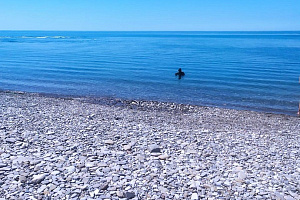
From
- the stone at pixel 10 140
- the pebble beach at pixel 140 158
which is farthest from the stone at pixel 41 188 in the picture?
the stone at pixel 10 140

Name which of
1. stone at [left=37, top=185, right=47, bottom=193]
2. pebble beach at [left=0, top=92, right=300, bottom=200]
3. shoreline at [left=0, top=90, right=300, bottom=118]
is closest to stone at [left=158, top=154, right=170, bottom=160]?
pebble beach at [left=0, top=92, right=300, bottom=200]

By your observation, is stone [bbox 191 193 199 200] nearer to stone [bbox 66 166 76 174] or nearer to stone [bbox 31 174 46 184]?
stone [bbox 66 166 76 174]

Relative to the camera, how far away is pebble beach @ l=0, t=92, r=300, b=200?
804 cm

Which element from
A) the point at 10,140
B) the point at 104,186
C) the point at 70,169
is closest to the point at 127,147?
the point at 70,169

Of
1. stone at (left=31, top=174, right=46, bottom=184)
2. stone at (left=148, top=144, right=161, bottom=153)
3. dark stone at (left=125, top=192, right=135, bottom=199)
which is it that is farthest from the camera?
stone at (left=148, top=144, right=161, bottom=153)

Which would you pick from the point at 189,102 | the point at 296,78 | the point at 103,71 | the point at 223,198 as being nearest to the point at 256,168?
the point at 223,198

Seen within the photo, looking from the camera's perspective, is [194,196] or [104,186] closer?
[194,196]

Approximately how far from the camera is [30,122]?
1395 centimetres

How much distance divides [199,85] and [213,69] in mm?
10718

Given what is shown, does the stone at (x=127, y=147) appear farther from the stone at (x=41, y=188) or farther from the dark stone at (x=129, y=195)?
the stone at (x=41, y=188)

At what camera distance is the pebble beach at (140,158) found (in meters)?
8.04

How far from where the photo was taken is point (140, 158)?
10117mm

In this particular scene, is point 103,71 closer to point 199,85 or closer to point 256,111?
point 199,85

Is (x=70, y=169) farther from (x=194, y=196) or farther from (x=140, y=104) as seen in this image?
(x=140, y=104)
